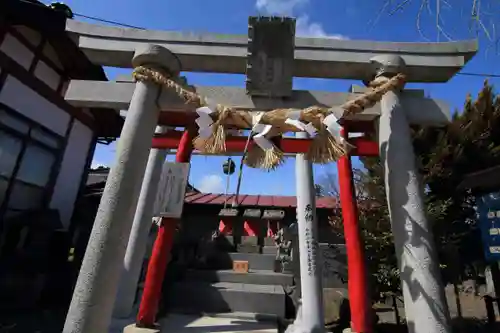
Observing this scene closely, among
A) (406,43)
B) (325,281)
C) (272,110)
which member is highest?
(406,43)

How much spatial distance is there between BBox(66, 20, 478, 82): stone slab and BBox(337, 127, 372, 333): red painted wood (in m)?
1.56

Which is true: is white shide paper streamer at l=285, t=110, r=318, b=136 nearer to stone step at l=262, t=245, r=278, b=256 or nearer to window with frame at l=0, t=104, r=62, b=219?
window with frame at l=0, t=104, r=62, b=219

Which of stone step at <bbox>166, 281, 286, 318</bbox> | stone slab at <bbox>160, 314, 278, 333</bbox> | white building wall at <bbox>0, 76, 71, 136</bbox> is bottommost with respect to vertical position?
stone slab at <bbox>160, 314, 278, 333</bbox>

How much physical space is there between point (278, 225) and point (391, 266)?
462 cm

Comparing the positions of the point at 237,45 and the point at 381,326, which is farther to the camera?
the point at 381,326

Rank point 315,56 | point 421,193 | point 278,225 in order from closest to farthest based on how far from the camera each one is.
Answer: point 421,193 → point 315,56 → point 278,225

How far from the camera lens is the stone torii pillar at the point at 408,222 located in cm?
233

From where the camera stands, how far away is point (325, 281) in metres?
8.45

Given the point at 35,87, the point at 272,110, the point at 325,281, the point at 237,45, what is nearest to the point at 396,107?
the point at 272,110

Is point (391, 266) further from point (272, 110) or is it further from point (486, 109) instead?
point (272, 110)

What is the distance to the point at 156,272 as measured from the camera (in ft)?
16.0

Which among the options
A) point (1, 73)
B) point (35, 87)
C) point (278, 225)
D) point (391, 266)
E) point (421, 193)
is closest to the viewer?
point (421, 193)

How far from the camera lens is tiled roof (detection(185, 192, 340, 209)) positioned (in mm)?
10984

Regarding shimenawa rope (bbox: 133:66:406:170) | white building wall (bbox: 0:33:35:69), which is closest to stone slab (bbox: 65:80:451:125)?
shimenawa rope (bbox: 133:66:406:170)
